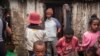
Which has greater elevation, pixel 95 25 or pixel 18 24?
pixel 95 25

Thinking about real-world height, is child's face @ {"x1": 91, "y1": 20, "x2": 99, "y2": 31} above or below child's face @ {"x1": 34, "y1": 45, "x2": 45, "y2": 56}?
above

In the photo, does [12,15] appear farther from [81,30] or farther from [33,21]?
[33,21]

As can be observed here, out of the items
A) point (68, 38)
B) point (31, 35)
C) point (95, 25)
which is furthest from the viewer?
point (31, 35)

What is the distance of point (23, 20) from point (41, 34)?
13.6 ft

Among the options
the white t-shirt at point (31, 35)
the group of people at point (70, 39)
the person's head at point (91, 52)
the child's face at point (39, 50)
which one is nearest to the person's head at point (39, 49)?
the child's face at point (39, 50)

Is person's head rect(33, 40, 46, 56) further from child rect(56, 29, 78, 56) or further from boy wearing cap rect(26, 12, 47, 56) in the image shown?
boy wearing cap rect(26, 12, 47, 56)

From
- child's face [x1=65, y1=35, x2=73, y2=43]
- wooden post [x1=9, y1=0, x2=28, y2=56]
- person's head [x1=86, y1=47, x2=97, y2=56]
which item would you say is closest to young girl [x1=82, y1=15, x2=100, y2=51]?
child's face [x1=65, y1=35, x2=73, y2=43]

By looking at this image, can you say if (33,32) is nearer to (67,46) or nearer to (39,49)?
(67,46)

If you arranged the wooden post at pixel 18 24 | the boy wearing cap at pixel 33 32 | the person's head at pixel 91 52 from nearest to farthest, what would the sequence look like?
1. the person's head at pixel 91 52
2. the boy wearing cap at pixel 33 32
3. the wooden post at pixel 18 24

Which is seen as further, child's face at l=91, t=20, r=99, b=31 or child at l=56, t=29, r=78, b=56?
child at l=56, t=29, r=78, b=56

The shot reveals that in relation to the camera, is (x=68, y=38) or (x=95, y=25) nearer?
(x=95, y=25)

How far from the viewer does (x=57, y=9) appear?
1284 centimetres

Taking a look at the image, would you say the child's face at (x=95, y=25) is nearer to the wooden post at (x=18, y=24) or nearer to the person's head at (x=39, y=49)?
the person's head at (x=39, y=49)

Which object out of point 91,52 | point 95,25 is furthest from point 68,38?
point 91,52
